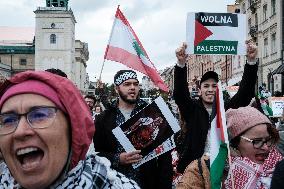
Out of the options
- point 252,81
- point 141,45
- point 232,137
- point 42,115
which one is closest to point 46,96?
point 42,115

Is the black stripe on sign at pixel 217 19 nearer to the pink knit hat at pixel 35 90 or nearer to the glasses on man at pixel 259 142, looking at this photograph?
the glasses on man at pixel 259 142

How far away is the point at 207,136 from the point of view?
14.4ft

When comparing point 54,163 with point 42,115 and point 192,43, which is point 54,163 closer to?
point 42,115

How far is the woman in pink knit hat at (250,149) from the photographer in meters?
2.56

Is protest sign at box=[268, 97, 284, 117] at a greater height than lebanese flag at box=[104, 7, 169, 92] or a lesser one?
lesser

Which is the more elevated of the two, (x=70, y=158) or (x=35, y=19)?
(x=35, y=19)

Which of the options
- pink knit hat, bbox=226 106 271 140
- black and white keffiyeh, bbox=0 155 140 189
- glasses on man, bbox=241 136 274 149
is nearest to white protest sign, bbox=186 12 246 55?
pink knit hat, bbox=226 106 271 140

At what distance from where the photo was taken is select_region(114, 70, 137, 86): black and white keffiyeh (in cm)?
484

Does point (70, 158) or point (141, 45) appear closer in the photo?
point (70, 158)

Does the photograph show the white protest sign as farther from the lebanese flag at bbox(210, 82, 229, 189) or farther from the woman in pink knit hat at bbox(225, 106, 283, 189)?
the lebanese flag at bbox(210, 82, 229, 189)

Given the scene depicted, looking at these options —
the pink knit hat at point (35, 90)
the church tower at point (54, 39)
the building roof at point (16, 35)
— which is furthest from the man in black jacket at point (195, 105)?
the building roof at point (16, 35)

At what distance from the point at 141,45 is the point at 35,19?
88.6 metres

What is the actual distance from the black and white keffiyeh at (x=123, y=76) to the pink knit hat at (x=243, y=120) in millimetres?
2024

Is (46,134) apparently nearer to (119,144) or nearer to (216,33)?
(119,144)
